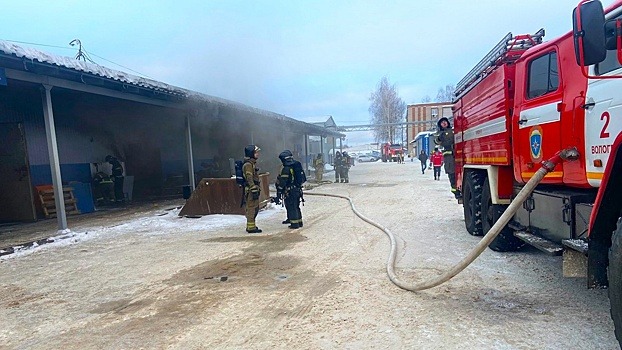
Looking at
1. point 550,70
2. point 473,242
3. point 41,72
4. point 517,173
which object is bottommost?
point 473,242

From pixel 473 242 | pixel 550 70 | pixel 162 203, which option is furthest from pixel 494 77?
pixel 162 203

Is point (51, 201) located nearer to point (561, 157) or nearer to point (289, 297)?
point (289, 297)

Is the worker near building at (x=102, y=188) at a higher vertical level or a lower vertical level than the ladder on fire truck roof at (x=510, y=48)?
lower

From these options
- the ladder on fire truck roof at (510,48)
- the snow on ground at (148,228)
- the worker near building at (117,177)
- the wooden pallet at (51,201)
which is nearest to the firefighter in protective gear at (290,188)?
the snow on ground at (148,228)

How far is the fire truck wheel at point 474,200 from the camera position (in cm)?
562

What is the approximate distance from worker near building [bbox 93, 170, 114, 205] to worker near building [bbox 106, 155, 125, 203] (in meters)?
0.16

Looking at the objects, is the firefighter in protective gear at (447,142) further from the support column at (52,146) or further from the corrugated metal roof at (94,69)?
the support column at (52,146)

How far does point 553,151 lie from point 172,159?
48.8 feet

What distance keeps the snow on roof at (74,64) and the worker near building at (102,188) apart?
14.2 ft

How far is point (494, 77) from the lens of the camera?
484 centimetres

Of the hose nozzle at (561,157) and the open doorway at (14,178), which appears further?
the open doorway at (14,178)

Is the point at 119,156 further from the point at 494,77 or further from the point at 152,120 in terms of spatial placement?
the point at 494,77

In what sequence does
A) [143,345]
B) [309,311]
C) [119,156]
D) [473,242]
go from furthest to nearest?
[119,156], [473,242], [309,311], [143,345]

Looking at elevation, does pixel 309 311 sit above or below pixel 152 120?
below
